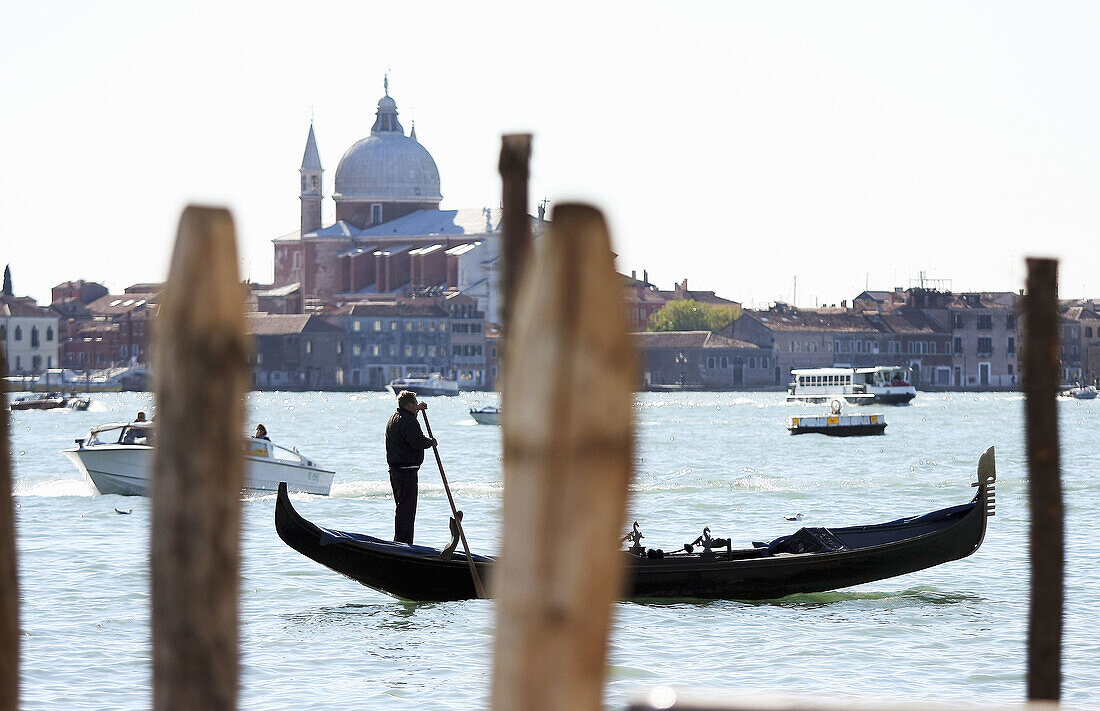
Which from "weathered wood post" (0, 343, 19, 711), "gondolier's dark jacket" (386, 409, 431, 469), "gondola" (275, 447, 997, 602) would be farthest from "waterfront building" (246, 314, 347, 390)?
"weathered wood post" (0, 343, 19, 711)

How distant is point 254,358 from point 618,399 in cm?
64

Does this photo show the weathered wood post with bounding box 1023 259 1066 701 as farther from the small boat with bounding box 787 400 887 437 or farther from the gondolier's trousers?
the small boat with bounding box 787 400 887 437

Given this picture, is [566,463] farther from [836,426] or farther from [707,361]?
[707,361]

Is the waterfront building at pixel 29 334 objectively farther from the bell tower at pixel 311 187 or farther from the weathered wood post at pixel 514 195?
the weathered wood post at pixel 514 195

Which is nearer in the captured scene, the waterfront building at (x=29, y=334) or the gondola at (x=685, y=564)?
the gondola at (x=685, y=564)

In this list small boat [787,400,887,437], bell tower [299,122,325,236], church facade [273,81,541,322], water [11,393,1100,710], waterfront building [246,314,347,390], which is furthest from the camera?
bell tower [299,122,325,236]

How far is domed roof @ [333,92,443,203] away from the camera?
84812 mm

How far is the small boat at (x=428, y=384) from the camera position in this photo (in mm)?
77000

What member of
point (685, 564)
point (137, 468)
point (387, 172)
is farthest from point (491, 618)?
point (387, 172)

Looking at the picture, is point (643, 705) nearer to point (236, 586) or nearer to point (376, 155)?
point (236, 586)

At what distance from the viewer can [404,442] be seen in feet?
31.4

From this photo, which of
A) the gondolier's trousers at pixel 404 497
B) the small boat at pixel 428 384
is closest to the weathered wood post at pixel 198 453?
the gondolier's trousers at pixel 404 497

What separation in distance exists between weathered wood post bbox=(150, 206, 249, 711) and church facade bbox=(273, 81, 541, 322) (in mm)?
77476

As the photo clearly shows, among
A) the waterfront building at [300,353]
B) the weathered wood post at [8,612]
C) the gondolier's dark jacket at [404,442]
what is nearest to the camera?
the weathered wood post at [8,612]
